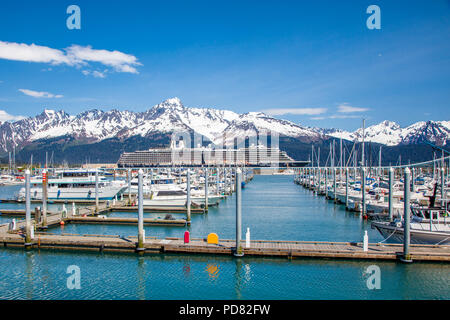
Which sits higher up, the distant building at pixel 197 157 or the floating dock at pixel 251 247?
the distant building at pixel 197 157

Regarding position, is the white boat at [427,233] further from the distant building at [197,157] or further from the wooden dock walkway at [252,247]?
the distant building at [197,157]

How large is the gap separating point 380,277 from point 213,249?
8.58 meters

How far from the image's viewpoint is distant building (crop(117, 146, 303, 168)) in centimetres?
17662

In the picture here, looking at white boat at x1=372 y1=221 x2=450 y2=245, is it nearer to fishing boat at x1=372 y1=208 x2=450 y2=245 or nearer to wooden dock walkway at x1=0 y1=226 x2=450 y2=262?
fishing boat at x1=372 y1=208 x2=450 y2=245

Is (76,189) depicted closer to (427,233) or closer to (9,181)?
(427,233)

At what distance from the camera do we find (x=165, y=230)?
1238 inches

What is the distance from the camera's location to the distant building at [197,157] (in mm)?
176625

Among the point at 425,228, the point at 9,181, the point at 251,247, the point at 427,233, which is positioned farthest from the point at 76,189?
the point at 9,181

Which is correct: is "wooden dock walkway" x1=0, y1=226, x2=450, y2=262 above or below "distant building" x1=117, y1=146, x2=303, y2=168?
below

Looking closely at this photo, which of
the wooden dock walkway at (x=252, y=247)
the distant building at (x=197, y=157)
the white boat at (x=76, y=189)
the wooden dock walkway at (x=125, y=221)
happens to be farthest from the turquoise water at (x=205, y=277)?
the distant building at (x=197, y=157)

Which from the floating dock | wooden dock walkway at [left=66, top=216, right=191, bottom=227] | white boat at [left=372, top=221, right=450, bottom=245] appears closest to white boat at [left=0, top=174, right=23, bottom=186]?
wooden dock walkway at [left=66, top=216, right=191, bottom=227]

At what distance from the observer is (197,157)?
17862 cm
